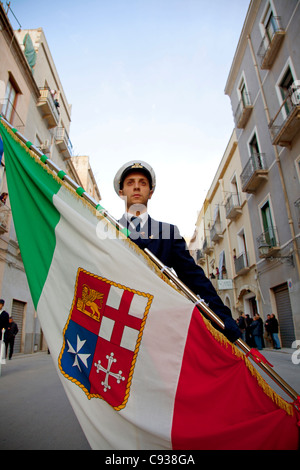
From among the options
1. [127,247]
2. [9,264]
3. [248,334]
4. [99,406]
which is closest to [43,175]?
[127,247]

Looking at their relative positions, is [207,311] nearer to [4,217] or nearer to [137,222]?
[137,222]

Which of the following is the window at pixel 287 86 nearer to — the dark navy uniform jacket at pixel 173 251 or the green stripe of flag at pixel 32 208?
the dark navy uniform jacket at pixel 173 251

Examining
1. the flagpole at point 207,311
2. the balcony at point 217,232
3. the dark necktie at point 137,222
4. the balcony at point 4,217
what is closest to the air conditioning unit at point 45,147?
A: the balcony at point 4,217

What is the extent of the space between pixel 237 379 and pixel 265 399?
0.17 m

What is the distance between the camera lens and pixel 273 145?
39.4 ft

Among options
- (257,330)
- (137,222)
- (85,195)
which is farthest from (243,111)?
(85,195)

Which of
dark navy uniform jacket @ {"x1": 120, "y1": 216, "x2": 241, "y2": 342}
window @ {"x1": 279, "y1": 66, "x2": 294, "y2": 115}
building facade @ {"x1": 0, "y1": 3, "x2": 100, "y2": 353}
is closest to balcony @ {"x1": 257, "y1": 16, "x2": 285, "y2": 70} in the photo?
window @ {"x1": 279, "y1": 66, "x2": 294, "y2": 115}

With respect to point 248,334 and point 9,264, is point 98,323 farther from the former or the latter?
point 248,334

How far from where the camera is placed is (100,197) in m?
35.2

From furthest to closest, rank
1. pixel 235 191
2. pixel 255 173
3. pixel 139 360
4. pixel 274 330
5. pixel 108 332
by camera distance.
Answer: pixel 235 191, pixel 255 173, pixel 274 330, pixel 108 332, pixel 139 360

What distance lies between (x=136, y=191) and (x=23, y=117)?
12.6m

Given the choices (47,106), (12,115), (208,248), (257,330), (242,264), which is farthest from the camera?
(208,248)

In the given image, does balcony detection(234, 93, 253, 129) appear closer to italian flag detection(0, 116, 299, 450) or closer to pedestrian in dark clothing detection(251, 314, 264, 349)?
pedestrian in dark clothing detection(251, 314, 264, 349)
